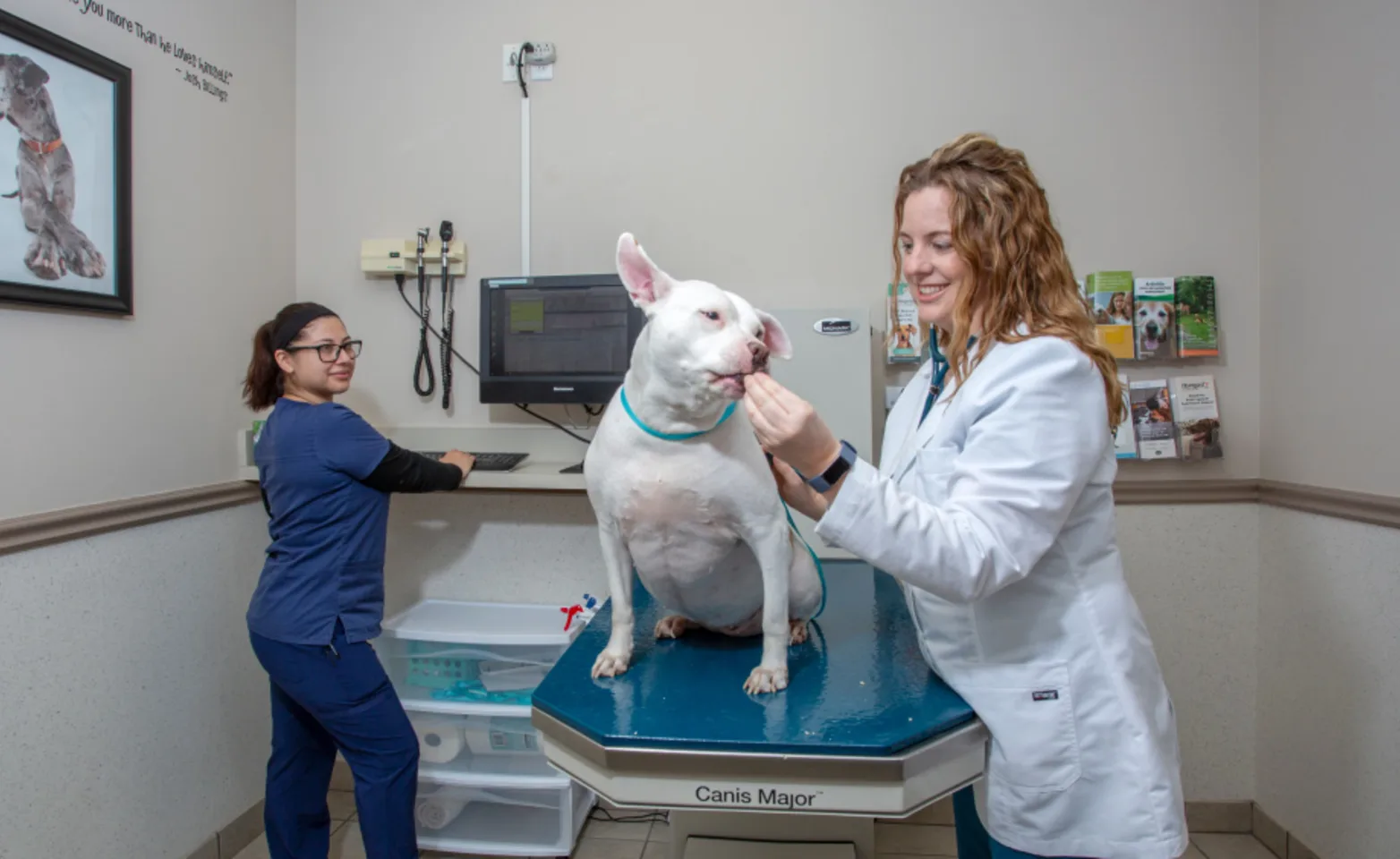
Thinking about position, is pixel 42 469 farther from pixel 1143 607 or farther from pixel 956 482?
pixel 1143 607

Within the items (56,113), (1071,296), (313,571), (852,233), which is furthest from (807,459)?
(56,113)

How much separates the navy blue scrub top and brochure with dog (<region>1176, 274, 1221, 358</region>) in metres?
2.34

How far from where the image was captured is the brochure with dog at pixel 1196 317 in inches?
91.1

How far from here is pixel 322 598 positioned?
1.91 meters

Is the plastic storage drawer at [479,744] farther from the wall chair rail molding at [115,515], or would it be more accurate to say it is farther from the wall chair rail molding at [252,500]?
the wall chair rail molding at [115,515]

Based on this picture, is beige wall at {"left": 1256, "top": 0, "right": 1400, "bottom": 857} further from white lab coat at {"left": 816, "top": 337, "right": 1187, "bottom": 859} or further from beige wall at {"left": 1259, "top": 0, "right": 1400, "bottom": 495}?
white lab coat at {"left": 816, "top": 337, "right": 1187, "bottom": 859}

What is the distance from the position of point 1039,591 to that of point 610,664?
682 millimetres

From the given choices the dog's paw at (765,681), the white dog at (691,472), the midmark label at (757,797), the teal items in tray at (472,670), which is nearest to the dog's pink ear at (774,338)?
the white dog at (691,472)

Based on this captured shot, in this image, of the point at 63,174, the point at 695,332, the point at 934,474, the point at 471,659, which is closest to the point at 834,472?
the point at 934,474

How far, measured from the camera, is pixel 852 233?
2461 mm

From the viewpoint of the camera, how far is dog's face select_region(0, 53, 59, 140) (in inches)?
65.6

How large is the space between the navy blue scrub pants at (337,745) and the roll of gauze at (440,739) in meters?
0.25

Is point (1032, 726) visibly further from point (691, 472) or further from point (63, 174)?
point (63, 174)

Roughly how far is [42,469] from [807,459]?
6.09 feet
